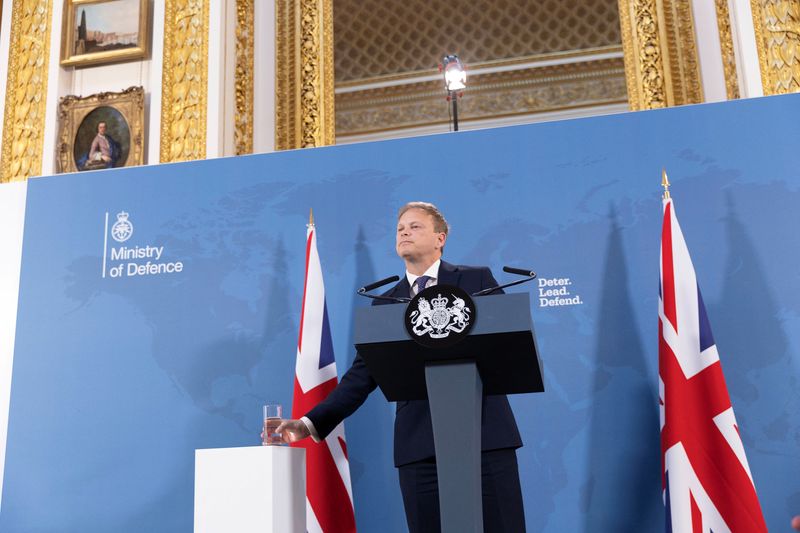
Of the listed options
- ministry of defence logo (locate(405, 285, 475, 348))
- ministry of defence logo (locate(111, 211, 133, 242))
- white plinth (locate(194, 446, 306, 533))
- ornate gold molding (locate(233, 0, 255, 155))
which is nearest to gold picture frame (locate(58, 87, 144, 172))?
ornate gold molding (locate(233, 0, 255, 155))

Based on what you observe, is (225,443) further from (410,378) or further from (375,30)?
(375,30)

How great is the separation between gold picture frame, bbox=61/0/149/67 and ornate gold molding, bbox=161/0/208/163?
0.23m

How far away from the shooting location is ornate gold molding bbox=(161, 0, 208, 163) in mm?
6301

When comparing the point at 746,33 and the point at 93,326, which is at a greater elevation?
the point at 746,33

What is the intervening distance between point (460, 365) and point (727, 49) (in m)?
4.58

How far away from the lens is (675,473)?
152 inches

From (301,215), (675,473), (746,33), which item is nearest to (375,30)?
(746,33)

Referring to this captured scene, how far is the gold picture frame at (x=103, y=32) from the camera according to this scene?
21.8 feet

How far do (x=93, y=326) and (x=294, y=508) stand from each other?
215 centimetres

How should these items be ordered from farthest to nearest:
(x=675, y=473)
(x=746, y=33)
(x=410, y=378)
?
(x=746, y=33) < (x=675, y=473) < (x=410, y=378)

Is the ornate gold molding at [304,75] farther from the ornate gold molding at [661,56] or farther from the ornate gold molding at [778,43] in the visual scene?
the ornate gold molding at [778,43]

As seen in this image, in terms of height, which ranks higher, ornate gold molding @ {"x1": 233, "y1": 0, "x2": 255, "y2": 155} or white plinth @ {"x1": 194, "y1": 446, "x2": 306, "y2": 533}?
ornate gold molding @ {"x1": 233, "y1": 0, "x2": 255, "y2": 155}

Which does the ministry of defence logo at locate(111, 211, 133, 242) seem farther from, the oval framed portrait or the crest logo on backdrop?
the oval framed portrait

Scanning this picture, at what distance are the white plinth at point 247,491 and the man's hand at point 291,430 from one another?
70 millimetres
